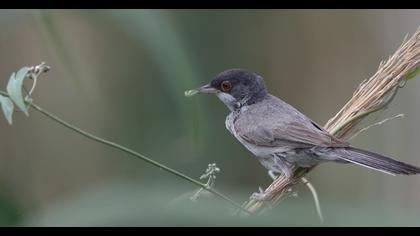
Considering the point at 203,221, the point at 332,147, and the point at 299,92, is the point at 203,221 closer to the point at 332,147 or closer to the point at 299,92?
the point at 332,147

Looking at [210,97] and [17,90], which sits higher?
[210,97]

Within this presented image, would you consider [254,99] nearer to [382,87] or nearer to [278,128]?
[278,128]

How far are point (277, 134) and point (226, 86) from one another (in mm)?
767

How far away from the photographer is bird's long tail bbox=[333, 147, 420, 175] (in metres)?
3.37

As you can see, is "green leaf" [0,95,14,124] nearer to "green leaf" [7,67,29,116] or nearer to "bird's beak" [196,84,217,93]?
"green leaf" [7,67,29,116]

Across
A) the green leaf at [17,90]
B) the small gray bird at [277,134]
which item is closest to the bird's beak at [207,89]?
the small gray bird at [277,134]

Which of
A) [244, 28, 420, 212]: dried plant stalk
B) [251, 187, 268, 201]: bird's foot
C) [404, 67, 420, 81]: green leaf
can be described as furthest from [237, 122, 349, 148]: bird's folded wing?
[251, 187, 268, 201]: bird's foot

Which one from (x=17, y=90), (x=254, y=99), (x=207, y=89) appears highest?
(x=207, y=89)

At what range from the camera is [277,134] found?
4.50m

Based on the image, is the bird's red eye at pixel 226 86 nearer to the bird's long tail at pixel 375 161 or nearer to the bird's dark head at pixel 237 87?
the bird's dark head at pixel 237 87

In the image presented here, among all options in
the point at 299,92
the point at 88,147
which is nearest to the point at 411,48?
the point at 88,147

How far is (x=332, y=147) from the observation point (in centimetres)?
403

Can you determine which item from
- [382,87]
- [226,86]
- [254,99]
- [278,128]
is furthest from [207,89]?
[382,87]

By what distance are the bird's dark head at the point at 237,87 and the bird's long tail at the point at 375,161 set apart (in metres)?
1.25
